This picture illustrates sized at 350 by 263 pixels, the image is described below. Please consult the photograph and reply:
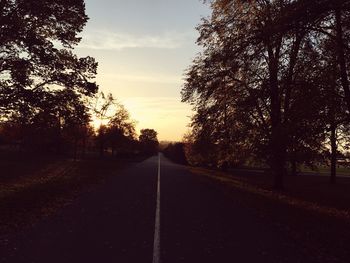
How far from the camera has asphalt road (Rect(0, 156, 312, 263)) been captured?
833 cm

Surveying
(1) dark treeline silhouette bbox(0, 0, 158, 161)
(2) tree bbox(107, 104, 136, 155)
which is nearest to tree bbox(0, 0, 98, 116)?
(1) dark treeline silhouette bbox(0, 0, 158, 161)

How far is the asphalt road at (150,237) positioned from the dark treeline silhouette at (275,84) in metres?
5.27

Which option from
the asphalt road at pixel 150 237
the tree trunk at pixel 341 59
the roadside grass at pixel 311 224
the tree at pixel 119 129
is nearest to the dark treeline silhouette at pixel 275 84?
the tree trunk at pixel 341 59

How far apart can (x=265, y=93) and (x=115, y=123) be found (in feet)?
214

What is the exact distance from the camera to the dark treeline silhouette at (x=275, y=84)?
1510cm

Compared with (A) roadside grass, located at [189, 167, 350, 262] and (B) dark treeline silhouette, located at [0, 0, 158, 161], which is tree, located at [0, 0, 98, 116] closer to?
(B) dark treeline silhouette, located at [0, 0, 158, 161]

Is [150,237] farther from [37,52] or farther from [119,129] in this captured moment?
[119,129]

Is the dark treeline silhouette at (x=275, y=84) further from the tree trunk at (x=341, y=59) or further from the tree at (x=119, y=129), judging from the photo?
the tree at (x=119, y=129)

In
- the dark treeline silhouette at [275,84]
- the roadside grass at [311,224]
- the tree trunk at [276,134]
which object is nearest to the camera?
the roadside grass at [311,224]

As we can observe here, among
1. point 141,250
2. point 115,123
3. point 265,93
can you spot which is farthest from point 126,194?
point 115,123

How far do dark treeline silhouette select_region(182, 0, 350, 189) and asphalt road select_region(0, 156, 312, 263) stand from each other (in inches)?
207

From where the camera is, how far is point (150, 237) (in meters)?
10.2

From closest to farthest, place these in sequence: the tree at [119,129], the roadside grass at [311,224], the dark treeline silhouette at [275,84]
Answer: the roadside grass at [311,224] < the dark treeline silhouette at [275,84] < the tree at [119,129]

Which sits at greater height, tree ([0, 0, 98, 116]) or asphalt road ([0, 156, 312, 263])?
tree ([0, 0, 98, 116])
